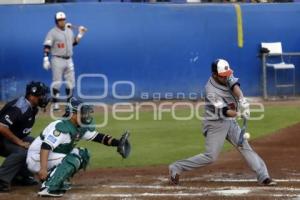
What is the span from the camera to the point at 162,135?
43.1ft

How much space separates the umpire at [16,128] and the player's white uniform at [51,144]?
0.16 meters

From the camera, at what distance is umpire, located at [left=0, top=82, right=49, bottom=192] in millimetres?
8602

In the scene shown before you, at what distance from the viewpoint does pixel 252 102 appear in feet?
57.6

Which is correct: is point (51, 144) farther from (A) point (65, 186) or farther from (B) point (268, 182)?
(B) point (268, 182)

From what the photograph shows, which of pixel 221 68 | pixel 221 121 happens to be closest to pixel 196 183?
pixel 221 121

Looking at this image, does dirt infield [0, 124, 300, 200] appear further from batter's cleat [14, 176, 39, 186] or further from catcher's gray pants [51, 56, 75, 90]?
catcher's gray pants [51, 56, 75, 90]

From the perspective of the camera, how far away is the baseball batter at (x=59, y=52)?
16.3 metres

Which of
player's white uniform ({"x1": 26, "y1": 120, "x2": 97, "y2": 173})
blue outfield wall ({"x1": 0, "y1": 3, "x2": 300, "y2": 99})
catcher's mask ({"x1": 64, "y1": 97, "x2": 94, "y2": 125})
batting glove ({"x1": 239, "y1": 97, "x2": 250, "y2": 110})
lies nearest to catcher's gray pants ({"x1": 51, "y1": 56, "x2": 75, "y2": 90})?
blue outfield wall ({"x1": 0, "y1": 3, "x2": 300, "y2": 99})

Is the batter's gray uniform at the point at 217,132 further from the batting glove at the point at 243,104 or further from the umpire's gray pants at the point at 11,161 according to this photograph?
Result: the umpire's gray pants at the point at 11,161

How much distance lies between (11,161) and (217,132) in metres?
2.47

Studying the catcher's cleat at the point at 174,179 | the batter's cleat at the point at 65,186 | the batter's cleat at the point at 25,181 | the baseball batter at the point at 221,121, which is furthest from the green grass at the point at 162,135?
the batter's cleat at the point at 65,186

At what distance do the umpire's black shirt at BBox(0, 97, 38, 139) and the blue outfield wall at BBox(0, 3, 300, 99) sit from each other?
889 cm

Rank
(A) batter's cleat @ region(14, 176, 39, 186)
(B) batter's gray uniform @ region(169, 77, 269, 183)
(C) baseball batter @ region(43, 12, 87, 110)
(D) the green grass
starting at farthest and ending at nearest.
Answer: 1. (C) baseball batter @ region(43, 12, 87, 110)
2. (D) the green grass
3. (A) batter's cleat @ region(14, 176, 39, 186)
4. (B) batter's gray uniform @ region(169, 77, 269, 183)

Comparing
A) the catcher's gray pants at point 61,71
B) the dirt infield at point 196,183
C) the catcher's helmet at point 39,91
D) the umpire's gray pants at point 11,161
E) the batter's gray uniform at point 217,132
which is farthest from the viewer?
the catcher's gray pants at point 61,71
